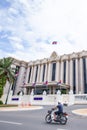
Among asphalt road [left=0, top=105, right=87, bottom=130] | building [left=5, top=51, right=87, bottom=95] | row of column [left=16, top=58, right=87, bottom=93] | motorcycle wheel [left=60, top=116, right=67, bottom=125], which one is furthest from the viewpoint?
row of column [left=16, top=58, right=87, bottom=93]

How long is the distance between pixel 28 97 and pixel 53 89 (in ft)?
73.2

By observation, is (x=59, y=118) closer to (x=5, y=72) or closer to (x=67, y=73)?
(x=5, y=72)

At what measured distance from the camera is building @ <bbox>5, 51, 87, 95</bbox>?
61000 mm

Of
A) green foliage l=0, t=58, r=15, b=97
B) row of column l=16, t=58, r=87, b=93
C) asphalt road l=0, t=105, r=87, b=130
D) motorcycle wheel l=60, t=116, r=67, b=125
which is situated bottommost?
asphalt road l=0, t=105, r=87, b=130

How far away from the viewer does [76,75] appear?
6397 cm

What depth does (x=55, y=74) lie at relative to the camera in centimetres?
6931

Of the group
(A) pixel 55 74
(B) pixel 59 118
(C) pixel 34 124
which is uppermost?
(A) pixel 55 74

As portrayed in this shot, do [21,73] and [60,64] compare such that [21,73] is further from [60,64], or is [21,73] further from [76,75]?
[76,75]

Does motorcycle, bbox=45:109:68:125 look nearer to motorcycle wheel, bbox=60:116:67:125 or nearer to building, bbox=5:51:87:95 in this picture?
motorcycle wheel, bbox=60:116:67:125

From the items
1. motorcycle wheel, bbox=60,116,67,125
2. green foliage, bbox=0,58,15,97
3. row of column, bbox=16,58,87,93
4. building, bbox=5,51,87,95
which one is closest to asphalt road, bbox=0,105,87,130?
motorcycle wheel, bbox=60,116,67,125

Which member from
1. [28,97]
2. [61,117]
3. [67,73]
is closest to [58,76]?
[67,73]

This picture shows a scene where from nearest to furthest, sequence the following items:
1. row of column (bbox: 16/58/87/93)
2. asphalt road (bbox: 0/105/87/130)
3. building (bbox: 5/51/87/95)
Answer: asphalt road (bbox: 0/105/87/130) → building (bbox: 5/51/87/95) → row of column (bbox: 16/58/87/93)

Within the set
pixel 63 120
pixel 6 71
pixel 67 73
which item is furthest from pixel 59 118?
pixel 67 73

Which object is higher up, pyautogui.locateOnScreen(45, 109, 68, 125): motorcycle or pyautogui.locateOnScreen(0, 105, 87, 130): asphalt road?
pyautogui.locateOnScreen(45, 109, 68, 125): motorcycle
